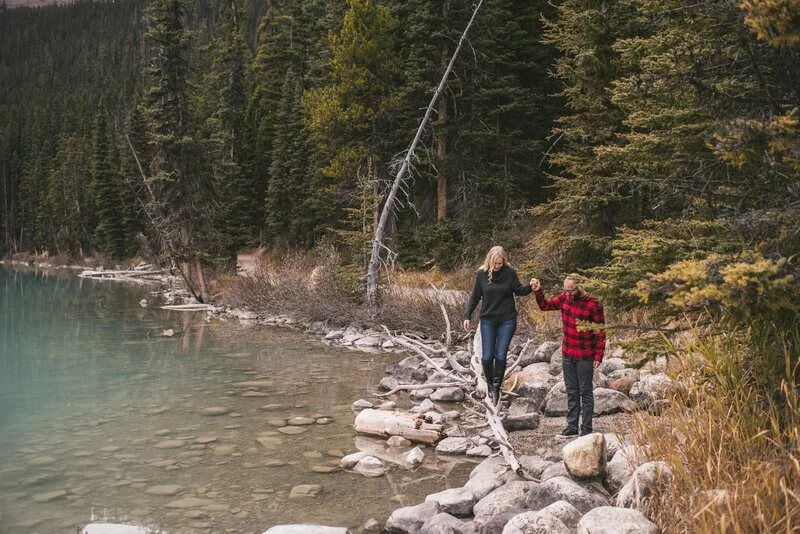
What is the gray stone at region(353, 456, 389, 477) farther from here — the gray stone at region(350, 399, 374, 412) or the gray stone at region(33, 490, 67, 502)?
the gray stone at region(33, 490, 67, 502)

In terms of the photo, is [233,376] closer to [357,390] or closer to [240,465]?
[357,390]

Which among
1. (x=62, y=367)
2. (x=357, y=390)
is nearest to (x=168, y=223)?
(x=62, y=367)

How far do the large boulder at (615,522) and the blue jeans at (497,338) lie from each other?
3925 millimetres

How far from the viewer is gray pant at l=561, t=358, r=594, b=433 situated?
6840 millimetres

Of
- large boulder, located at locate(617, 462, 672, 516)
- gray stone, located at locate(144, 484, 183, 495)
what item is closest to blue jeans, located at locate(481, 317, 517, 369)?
large boulder, located at locate(617, 462, 672, 516)

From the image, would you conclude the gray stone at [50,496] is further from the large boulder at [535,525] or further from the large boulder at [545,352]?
the large boulder at [545,352]

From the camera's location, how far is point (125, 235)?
53.3 metres

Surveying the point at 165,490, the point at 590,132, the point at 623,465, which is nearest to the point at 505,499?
the point at 623,465

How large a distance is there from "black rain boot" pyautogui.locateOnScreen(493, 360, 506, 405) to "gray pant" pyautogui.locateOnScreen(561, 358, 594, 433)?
1227mm

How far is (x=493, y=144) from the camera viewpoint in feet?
81.0

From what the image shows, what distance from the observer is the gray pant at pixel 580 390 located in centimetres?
684

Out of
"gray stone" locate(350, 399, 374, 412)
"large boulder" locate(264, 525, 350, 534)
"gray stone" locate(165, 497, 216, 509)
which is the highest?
"large boulder" locate(264, 525, 350, 534)

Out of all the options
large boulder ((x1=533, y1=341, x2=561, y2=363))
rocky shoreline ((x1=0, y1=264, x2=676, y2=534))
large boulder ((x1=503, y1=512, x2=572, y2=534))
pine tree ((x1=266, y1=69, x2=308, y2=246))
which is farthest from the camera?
pine tree ((x1=266, y1=69, x2=308, y2=246))

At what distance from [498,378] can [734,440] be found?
443 centimetres
